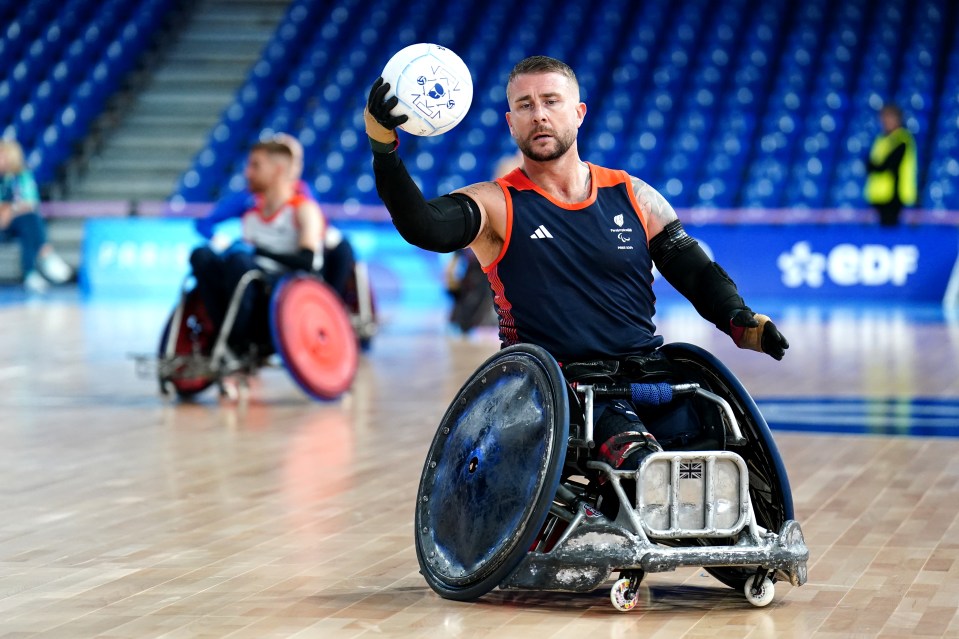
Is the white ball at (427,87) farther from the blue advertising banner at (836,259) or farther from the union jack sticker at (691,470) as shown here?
the blue advertising banner at (836,259)

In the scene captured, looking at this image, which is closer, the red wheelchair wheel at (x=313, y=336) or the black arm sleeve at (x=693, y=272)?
the black arm sleeve at (x=693, y=272)

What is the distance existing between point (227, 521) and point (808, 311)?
12.3m

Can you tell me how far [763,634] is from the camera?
4379 millimetres

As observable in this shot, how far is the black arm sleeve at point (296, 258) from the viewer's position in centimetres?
1038

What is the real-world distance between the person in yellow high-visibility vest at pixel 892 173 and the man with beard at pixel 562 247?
564 inches

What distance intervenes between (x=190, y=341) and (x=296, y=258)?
2.89ft

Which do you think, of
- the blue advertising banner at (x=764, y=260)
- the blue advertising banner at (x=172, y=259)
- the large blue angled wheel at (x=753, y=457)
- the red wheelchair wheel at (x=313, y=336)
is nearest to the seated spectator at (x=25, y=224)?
the blue advertising banner at (x=172, y=259)

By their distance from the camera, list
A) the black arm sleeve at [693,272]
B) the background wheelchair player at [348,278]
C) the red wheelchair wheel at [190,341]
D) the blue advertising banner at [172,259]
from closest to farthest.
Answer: the black arm sleeve at [693,272] < the red wheelchair wheel at [190,341] < the background wheelchair player at [348,278] < the blue advertising banner at [172,259]

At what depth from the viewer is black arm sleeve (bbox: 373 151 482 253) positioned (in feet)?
15.2

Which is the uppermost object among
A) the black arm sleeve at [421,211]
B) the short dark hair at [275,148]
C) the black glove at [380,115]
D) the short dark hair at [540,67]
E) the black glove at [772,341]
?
the short dark hair at [540,67]

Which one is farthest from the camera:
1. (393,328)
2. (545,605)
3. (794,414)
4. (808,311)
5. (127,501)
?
(808,311)

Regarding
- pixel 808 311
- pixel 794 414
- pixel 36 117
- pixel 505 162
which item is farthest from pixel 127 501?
pixel 36 117

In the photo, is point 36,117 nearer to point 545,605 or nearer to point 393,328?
point 393,328

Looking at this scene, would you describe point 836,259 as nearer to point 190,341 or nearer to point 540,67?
point 190,341
